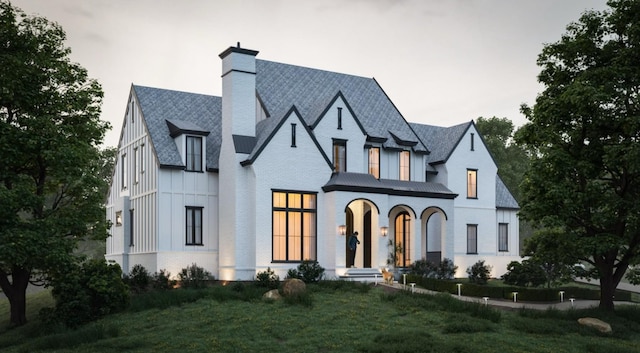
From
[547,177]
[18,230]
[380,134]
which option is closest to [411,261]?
[380,134]

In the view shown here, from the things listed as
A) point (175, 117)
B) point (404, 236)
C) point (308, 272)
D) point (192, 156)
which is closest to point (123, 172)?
point (175, 117)

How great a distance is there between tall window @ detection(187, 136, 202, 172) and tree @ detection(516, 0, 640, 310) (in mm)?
15338

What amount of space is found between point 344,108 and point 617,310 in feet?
53.6

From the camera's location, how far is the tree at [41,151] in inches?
982

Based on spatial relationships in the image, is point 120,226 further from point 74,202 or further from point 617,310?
point 617,310

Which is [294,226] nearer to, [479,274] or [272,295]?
[272,295]

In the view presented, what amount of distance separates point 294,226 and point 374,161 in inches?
285

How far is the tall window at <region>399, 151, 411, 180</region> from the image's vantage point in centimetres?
4050

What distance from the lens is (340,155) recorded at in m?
37.0

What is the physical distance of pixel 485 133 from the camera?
67.4 metres

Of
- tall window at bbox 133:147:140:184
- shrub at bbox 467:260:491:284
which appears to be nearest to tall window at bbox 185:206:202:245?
tall window at bbox 133:147:140:184

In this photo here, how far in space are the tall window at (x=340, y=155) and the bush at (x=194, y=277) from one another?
333 inches

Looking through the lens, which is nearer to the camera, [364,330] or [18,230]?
[364,330]

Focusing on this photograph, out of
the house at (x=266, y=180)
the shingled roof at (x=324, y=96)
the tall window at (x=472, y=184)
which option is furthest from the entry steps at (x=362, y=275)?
the tall window at (x=472, y=184)
